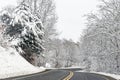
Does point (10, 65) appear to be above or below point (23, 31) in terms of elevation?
below

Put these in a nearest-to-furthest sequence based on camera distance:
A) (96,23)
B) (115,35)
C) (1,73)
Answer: (1,73) < (115,35) < (96,23)

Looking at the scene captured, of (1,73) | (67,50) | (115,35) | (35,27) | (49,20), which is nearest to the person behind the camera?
(1,73)

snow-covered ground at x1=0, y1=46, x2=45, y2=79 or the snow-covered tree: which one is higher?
the snow-covered tree

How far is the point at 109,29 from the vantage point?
128 ft

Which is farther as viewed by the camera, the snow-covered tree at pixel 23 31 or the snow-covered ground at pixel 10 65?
the snow-covered tree at pixel 23 31

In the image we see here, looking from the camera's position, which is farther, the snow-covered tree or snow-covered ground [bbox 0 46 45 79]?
the snow-covered tree

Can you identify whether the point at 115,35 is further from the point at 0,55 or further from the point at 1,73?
the point at 1,73

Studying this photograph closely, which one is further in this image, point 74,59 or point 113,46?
point 74,59

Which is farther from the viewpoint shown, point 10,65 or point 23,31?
point 23,31

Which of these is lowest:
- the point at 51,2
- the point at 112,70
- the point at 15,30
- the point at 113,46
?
the point at 112,70

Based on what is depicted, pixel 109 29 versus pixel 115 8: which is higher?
pixel 115 8

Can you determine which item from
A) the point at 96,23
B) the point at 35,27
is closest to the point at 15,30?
the point at 35,27

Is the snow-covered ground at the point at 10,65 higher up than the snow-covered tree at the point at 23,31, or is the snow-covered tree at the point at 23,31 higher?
the snow-covered tree at the point at 23,31

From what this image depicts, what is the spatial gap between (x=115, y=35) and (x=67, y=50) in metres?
83.8
